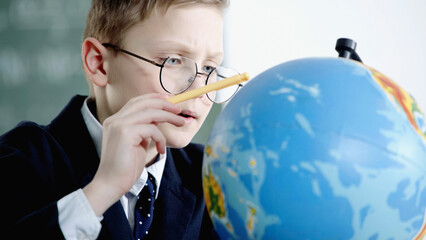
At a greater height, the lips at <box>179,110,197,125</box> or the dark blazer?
the lips at <box>179,110,197,125</box>

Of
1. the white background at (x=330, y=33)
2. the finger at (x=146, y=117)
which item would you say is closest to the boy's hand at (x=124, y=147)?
the finger at (x=146, y=117)

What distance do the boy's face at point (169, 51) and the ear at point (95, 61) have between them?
0.10ft

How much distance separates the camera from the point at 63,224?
0.95 metres

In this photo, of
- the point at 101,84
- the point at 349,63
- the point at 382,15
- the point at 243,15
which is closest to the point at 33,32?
the point at 243,15

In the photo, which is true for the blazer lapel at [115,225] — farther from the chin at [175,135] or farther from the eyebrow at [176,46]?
the eyebrow at [176,46]

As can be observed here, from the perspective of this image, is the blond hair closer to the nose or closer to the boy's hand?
the nose

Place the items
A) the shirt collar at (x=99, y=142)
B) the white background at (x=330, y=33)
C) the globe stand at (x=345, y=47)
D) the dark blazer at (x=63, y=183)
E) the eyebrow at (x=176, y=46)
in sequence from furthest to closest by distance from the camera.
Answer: the white background at (x=330, y=33), the shirt collar at (x=99, y=142), the eyebrow at (x=176, y=46), the dark blazer at (x=63, y=183), the globe stand at (x=345, y=47)

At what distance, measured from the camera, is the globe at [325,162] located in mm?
714

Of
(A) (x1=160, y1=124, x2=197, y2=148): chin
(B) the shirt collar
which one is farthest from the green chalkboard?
(A) (x1=160, y1=124, x2=197, y2=148): chin

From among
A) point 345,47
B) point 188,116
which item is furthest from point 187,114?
point 345,47

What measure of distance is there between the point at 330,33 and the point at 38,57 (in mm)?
1391

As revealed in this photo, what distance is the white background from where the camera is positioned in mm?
2211

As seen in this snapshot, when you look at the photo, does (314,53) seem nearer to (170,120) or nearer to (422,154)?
(170,120)

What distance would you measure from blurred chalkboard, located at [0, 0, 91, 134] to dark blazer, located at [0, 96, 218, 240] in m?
1.13
